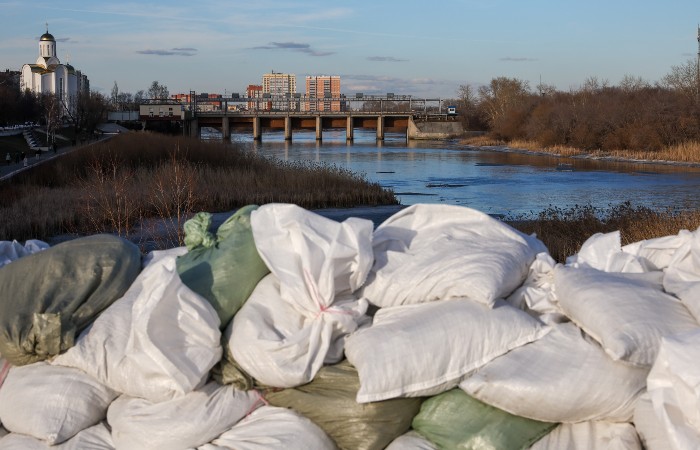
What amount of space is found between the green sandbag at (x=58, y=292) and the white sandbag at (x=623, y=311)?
146 centimetres

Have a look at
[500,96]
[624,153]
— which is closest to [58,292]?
[624,153]

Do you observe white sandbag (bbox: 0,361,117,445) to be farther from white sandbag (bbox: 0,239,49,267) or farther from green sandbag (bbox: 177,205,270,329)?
white sandbag (bbox: 0,239,49,267)

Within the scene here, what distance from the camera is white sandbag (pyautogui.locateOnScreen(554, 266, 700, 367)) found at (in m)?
2.24

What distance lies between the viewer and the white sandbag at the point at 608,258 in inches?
112

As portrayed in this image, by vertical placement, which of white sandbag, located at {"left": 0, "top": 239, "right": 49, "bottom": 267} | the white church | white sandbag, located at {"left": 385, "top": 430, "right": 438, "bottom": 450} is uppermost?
the white church

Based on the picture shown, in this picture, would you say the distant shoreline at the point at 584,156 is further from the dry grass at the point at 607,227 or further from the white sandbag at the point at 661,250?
the white sandbag at the point at 661,250

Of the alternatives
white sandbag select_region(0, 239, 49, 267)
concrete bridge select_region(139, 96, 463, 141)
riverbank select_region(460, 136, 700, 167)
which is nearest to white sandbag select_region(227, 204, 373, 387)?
white sandbag select_region(0, 239, 49, 267)

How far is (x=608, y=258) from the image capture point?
290 cm

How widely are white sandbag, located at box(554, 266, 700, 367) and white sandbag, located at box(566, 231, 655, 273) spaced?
0.22 m

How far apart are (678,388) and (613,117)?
4154 cm

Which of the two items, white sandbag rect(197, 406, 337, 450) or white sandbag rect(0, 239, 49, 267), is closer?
white sandbag rect(197, 406, 337, 450)

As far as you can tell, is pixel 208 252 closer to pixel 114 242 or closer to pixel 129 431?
pixel 114 242

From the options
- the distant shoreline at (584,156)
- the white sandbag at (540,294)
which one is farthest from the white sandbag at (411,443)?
the distant shoreline at (584,156)

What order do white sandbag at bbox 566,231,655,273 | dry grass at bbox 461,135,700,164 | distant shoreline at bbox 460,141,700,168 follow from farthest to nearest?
1. dry grass at bbox 461,135,700,164
2. distant shoreline at bbox 460,141,700,168
3. white sandbag at bbox 566,231,655,273
